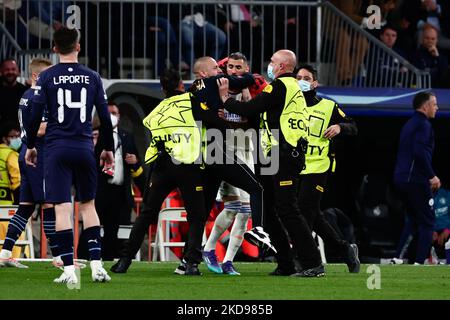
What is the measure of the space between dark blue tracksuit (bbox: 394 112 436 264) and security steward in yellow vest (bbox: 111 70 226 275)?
5520 mm

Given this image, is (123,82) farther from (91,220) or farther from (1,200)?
(91,220)

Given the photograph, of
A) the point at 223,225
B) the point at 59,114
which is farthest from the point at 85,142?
the point at 223,225

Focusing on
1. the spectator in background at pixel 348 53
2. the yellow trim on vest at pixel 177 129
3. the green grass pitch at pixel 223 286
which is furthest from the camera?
the spectator in background at pixel 348 53

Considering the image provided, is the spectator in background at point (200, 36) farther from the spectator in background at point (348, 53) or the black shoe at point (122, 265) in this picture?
the black shoe at point (122, 265)

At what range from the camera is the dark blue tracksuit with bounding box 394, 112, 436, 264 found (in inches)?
743

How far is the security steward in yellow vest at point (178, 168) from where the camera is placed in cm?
1380

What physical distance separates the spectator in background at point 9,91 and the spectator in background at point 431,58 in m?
6.68

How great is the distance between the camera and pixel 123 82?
787 inches

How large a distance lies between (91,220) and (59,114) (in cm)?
94

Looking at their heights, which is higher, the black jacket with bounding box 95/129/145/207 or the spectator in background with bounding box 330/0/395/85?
the spectator in background with bounding box 330/0/395/85

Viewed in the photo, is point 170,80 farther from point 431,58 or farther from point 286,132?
point 431,58

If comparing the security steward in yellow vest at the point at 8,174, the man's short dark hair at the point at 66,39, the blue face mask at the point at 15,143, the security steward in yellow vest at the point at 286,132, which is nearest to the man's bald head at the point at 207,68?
the security steward in yellow vest at the point at 286,132

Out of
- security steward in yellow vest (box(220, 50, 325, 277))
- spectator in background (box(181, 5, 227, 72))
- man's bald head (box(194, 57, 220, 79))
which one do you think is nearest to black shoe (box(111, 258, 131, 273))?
security steward in yellow vest (box(220, 50, 325, 277))

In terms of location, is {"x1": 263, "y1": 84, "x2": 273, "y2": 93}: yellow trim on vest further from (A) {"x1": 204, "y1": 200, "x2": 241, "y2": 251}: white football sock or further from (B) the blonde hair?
(B) the blonde hair
